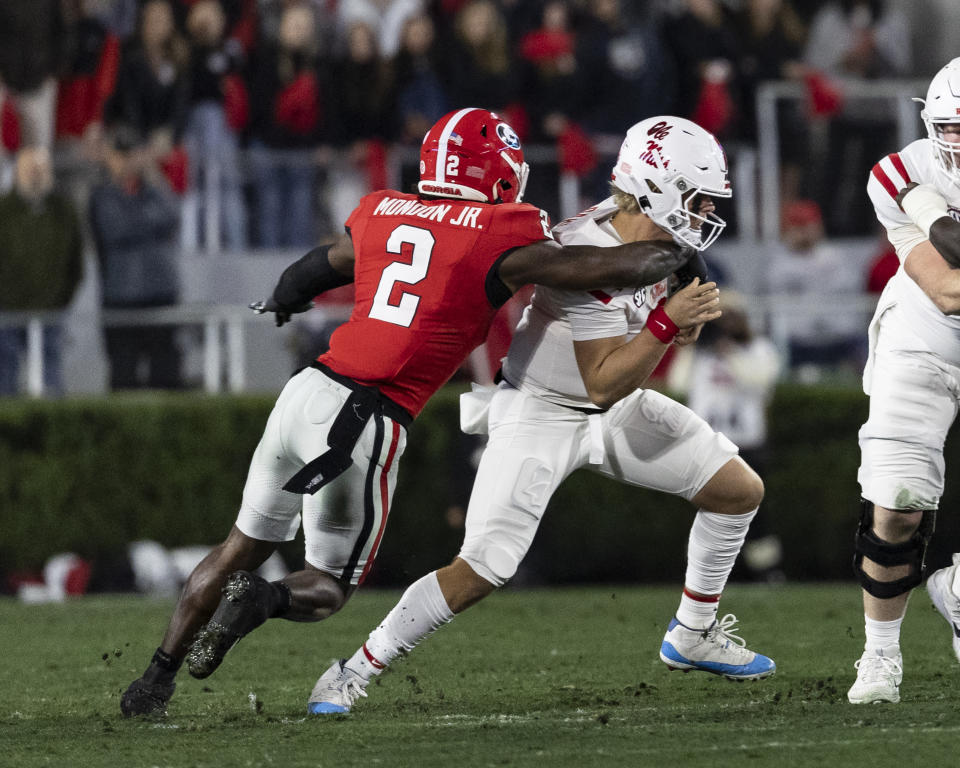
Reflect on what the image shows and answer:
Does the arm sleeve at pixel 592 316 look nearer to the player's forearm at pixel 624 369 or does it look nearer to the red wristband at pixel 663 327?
the player's forearm at pixel 624 369

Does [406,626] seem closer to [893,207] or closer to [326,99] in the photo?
[893,207]

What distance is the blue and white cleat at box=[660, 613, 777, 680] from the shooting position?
577 cm

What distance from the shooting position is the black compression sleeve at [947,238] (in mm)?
5000

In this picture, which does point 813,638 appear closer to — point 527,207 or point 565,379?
point 565,379

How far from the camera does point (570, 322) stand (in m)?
5.28

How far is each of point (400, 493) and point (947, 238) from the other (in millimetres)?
5496

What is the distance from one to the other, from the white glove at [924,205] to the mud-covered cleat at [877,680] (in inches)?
54.9

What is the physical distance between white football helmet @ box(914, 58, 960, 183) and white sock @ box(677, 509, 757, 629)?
4.43 feet

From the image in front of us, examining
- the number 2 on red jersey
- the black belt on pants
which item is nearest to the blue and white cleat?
the black belt on pants

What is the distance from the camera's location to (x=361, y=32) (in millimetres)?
11805

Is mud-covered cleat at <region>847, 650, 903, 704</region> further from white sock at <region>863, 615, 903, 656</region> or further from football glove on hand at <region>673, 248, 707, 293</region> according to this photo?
football glove on hand at <region>673, 248, 707, 293</region>

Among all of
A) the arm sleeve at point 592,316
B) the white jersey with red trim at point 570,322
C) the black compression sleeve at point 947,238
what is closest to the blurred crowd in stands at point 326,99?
the white jersey with red trim at point 570,322

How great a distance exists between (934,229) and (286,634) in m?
3.90

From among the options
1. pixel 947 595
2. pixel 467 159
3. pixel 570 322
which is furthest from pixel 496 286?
pixel 947 595
